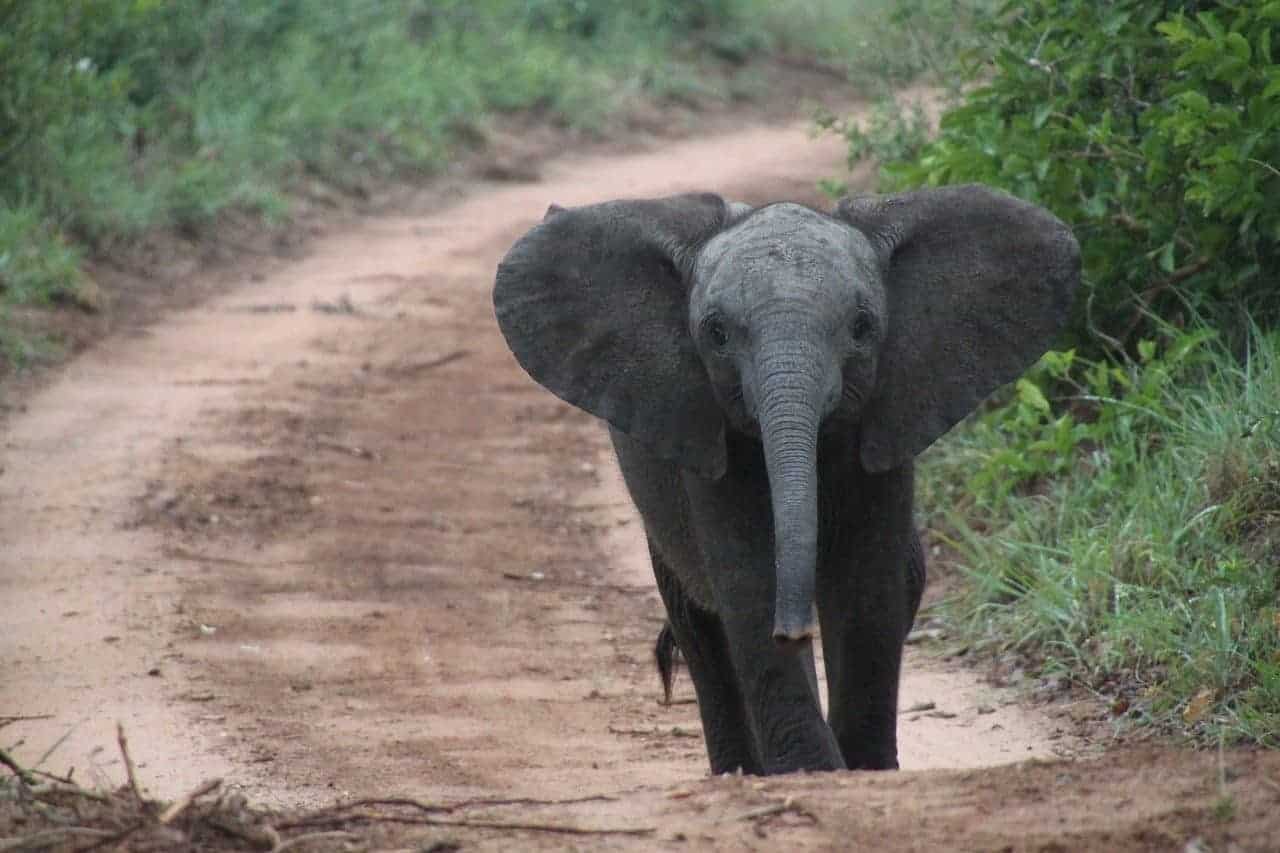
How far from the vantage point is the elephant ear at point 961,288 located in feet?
16.1

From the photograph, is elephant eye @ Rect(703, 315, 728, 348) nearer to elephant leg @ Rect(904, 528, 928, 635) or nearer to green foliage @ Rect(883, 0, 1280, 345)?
elephant leg @ Rect(904, 528, 928, 635)

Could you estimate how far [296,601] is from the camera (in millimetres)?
8008

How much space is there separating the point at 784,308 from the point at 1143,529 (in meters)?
2.72

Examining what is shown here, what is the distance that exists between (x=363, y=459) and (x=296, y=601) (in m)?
→ 2.04

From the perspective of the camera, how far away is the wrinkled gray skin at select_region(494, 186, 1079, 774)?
4707mm

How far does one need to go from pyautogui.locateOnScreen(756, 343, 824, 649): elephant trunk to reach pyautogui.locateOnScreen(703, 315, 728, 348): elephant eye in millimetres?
243

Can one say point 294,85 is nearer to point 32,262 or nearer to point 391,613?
point 32,262

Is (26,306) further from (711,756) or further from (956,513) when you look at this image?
(711,756)

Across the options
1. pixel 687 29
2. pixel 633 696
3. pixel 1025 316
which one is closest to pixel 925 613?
pixel 633 696

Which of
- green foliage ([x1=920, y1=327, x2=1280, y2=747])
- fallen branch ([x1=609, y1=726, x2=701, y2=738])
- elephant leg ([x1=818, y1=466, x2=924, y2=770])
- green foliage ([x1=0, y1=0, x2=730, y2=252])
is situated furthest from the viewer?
green foliage ([x1=0, y1=0, x2=730, y2=252])

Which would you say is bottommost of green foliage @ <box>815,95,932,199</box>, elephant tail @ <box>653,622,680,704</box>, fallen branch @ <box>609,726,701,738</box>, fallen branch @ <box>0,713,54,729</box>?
fallen branch @ <box>609,726,701,738</box>

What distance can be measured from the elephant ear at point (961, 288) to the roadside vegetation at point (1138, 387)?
1.30 meters

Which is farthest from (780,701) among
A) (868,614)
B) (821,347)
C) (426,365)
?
(426,365)

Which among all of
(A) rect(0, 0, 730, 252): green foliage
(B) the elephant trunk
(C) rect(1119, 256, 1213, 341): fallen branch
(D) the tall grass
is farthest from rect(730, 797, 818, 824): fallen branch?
(A) rect(0, 0, 730, 252): green foliage
